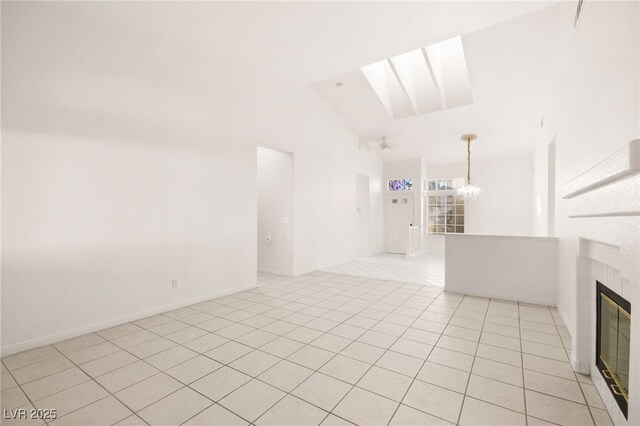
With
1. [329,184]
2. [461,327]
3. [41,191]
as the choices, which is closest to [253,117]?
[329,184]

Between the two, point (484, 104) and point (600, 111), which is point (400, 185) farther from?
point (600, 111)

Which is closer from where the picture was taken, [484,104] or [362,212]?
[484,104]

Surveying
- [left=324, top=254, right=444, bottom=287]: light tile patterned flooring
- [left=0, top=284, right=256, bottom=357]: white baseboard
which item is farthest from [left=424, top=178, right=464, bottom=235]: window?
[left=0, top=284, right=256, bottom=357]: white baseboard

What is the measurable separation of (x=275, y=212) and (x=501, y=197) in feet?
21.9

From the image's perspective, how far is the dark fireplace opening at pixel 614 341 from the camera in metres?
1.64

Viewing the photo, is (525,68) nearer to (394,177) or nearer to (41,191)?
(394,177)

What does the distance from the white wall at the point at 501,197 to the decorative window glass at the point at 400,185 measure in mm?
1376

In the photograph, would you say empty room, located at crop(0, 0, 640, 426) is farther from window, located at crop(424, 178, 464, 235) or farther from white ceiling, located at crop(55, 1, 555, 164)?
window, located at crop(424, 178, 464, 235)

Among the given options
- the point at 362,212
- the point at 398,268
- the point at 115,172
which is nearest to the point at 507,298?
the point at 398,268

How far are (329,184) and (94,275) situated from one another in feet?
15.7

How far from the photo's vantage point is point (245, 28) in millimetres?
3615

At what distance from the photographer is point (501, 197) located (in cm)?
848

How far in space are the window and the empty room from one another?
329 centimetres

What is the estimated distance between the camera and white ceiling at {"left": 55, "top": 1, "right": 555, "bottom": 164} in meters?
3.21
